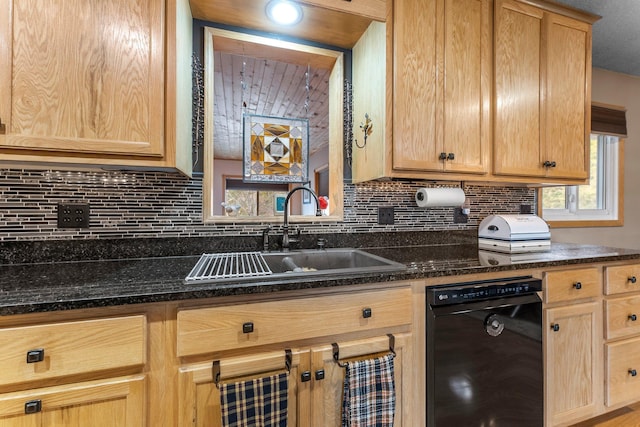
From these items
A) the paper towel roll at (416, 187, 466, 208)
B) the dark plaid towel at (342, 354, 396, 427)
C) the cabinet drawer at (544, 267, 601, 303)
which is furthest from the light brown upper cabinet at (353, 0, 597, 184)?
the dark plaid towel at (342, 354, 396, 427)

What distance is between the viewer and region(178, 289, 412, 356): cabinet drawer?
2.84 ft

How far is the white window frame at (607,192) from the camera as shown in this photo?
2324mm

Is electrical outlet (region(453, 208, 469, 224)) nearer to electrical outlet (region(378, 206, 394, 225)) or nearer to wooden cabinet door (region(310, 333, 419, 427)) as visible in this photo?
electrical outlet (region(378, 206, 394, 225))

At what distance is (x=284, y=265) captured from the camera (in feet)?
4.66

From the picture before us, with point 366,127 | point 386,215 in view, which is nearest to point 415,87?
point 366,127

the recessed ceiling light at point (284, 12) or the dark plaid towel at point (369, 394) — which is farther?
the recessed ceiling light at point (284, 12)

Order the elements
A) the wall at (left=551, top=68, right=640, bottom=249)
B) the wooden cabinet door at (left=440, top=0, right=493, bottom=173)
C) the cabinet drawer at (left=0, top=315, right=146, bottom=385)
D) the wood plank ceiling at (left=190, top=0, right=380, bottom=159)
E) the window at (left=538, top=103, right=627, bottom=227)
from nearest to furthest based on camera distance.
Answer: the cabinet drawer at (left=0, top=315, right=146, bottom=385) → the wood plank ceiling at (left=190, top=0, right=380, bottom=159) → the wooden cabinet door at (left=440, top=0, right=493, bottom=173) → the window at (left=538, top=103, right=627, bottom=227) → the wall at (left=551, top=68, right=640, bottom=249)

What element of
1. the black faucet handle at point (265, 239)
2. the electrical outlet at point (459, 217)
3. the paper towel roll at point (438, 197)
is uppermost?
the paper towel roll at point (438, 197)

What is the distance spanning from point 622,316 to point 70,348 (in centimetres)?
238

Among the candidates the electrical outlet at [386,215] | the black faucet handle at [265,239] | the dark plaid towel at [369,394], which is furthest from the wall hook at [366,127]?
the dark plaid towel at [369,394]

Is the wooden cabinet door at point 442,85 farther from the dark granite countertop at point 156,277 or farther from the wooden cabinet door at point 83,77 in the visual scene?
the wooden cabinet door at point 83,77

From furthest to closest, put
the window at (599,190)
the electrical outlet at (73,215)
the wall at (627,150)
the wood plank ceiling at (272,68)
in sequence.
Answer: the wall at (627,150), the window at (599,190), the wood plank ceiling at (272,68), the electrical outlet at (73,215)

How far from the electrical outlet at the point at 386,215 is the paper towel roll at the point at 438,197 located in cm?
17

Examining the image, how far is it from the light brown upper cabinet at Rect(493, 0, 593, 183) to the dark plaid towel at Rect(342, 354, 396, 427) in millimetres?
1267
